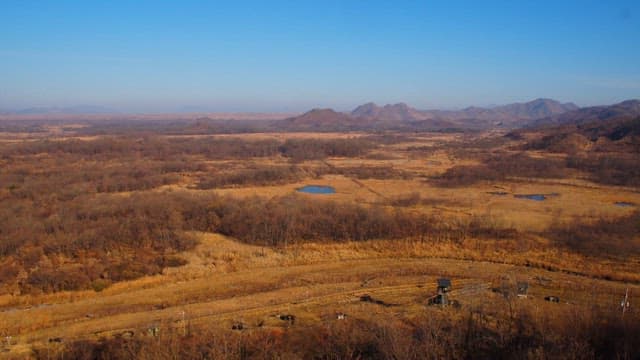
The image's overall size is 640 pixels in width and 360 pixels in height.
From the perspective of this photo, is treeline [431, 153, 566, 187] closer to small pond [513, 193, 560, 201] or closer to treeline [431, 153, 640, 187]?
treeline [431, 153, 640, 187]

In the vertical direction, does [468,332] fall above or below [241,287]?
above

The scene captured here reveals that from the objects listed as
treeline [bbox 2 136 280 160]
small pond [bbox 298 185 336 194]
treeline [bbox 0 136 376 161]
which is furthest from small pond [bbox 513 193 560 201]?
treeline [bbox 2 136 280 160]

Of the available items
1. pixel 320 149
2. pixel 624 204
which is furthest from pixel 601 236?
pixel 320 149

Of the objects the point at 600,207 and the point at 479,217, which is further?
the point at 600,207

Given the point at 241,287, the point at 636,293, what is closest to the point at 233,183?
the point at 241,287

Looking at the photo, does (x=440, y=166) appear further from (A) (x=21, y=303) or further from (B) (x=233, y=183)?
(A) (x=21, y=303)
